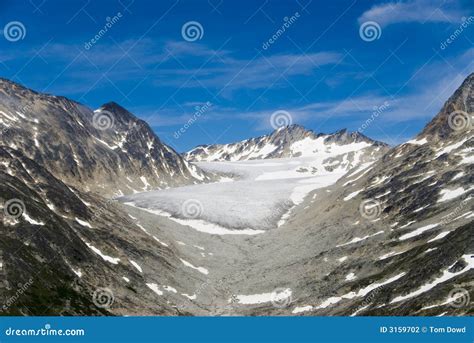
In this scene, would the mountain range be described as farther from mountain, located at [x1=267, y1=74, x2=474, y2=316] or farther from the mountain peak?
the mountain peak

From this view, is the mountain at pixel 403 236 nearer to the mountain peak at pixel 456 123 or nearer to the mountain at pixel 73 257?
the mountain peak at pixel 456 123

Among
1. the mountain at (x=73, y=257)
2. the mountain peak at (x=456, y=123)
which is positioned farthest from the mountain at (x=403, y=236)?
the mountain at (x=73, y=257)

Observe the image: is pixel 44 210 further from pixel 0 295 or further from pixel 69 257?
pixel 0 295

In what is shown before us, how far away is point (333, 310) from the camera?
9538 cm

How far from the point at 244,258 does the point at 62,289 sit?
67114 mm

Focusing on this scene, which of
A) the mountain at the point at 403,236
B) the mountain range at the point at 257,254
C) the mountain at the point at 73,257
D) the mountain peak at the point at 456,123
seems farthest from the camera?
the mountain peak at the point at 456,123

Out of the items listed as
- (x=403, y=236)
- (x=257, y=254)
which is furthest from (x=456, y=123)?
(x=403, y=236)

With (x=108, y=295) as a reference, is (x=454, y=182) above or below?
above

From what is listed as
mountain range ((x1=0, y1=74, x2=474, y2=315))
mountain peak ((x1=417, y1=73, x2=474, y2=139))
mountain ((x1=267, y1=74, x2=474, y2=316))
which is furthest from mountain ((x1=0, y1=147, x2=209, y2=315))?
Result: mountain peak ((x1=417, y1=73, x2=474, y2=139))

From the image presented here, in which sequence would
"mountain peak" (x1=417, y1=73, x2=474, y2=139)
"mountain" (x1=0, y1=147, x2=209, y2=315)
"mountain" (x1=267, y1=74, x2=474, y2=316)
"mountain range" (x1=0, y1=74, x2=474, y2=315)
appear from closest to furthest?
"mountain" (x1=267, y1=74, x2=474, y2=316)
"mountain" (x1=0, y1=147, x2=209, y2=315)
"mountain range" (x1=0, y1=74, x2=474, y2=315)
"mountain peak" (x1=417, y1=73, x2=474, y2=139)

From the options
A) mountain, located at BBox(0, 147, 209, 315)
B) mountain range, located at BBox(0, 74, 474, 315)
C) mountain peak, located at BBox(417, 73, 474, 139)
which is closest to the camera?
mountain, located at BBox(0, 147, 209, 315)

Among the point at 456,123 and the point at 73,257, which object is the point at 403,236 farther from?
the point at 456,123

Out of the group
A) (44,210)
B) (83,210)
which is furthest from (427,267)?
(83,210)


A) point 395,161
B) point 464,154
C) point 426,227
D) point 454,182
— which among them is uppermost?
point 395,161
